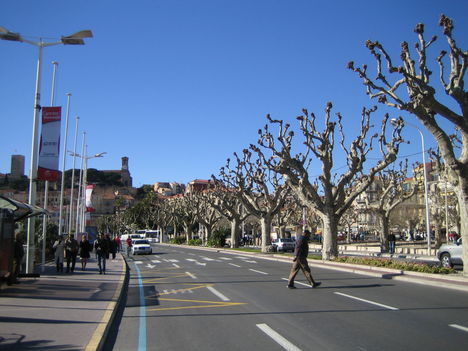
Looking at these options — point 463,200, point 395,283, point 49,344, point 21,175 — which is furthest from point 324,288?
point 21,175

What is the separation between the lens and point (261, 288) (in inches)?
539

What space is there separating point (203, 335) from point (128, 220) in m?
110

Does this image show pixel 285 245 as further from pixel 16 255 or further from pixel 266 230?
pixel 16 255

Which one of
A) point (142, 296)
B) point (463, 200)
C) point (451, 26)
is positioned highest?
point (451, 26)

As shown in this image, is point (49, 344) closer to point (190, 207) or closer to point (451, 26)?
point (451, 26)

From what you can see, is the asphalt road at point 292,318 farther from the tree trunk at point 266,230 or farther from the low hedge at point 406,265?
the tree trunk at point 266,230

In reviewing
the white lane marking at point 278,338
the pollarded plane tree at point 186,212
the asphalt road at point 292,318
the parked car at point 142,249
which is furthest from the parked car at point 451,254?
the pollarded plane tree at point 186,212

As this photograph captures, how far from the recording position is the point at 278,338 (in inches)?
282

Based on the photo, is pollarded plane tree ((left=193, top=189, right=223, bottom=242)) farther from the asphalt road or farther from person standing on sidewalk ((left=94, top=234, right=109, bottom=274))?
the asphalt road

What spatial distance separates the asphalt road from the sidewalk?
1.53 feet

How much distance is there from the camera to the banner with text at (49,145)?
1642 centimetres

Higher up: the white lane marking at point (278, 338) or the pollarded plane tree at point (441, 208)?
the pollarded plane tree at point (441, 208)

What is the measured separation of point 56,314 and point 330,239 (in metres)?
19.1

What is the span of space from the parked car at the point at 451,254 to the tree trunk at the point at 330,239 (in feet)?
19.5
